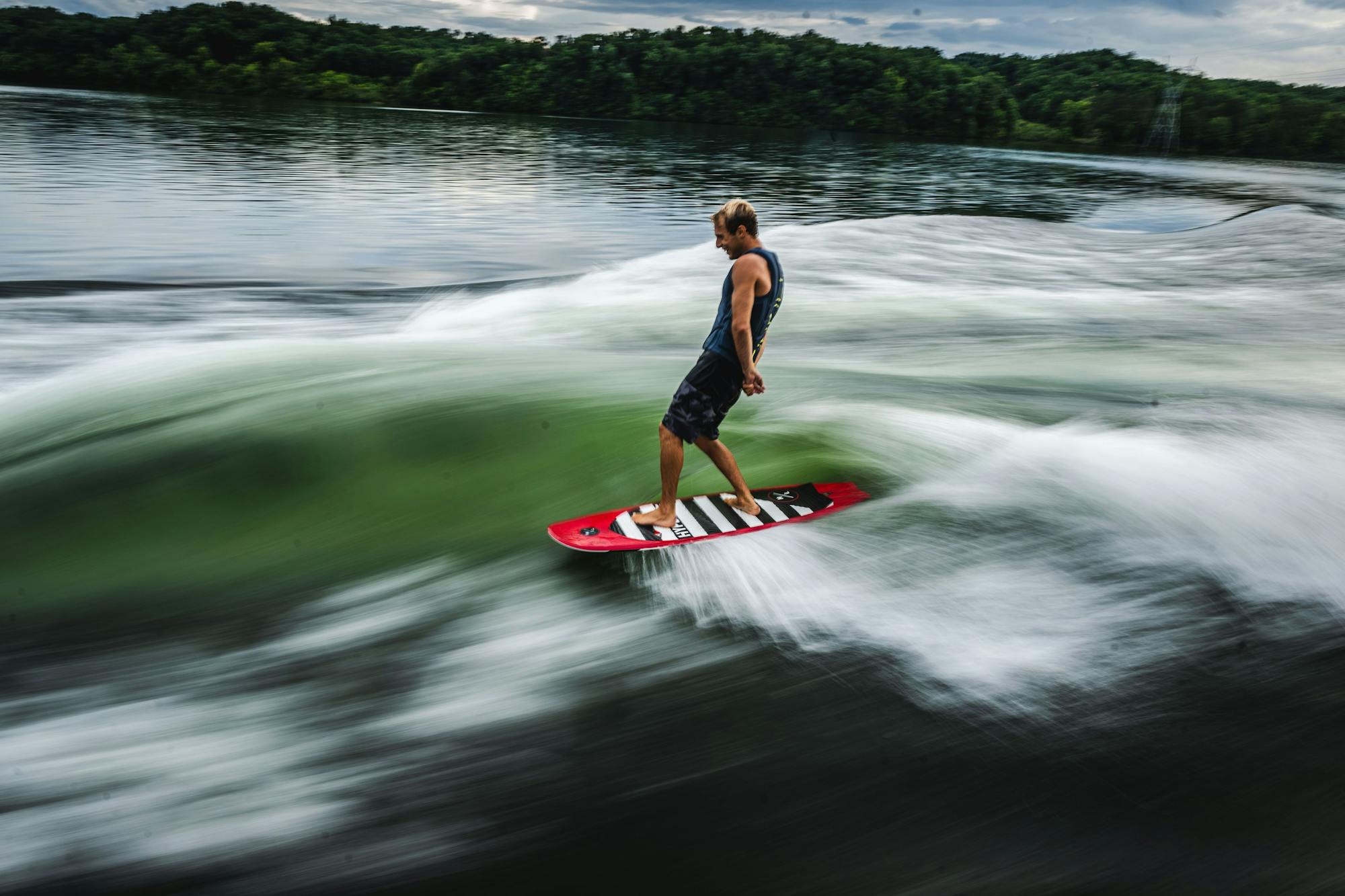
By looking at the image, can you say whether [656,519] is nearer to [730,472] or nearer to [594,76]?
[730,472]

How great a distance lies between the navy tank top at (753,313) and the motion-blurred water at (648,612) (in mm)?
1591

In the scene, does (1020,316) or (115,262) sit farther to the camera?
(115,262)

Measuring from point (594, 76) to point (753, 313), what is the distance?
477 feet

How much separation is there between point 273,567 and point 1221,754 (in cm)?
638

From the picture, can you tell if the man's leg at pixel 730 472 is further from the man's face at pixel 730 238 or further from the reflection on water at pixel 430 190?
the reflection on water at pixel 430 190

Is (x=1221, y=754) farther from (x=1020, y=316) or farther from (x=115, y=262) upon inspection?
(x=115, y=262)

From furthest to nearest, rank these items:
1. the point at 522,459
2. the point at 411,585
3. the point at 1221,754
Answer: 1. the point at 522,459
2. the point at 411,585
3. the point at 1221,754

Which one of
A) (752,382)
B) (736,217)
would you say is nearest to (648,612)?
(752,382)

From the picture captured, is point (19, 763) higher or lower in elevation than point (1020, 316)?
lower

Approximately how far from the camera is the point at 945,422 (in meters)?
10.4

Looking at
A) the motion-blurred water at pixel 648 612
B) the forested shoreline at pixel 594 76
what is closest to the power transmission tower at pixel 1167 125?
the forested shoreline at pixel 594 76

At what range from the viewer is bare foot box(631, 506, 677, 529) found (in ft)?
23.2

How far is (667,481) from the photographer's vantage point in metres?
6.91

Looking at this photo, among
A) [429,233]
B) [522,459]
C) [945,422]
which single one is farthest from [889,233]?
[522,459]
